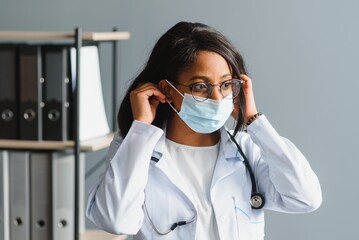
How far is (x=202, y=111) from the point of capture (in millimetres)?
1910

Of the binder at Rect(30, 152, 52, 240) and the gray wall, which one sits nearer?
the binder at Rect(30, 152, 52, 240)

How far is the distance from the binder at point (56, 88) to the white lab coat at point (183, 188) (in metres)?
0.76

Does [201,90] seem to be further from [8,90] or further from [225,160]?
[8,90]

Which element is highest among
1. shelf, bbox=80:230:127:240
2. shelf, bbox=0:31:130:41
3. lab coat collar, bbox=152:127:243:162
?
shelf, bbox=0:31:130:41

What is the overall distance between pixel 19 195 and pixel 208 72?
1.18 m

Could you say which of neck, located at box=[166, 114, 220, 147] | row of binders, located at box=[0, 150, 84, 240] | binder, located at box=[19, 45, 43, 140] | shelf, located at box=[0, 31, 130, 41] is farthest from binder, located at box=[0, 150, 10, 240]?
neck, located at box=[166, 114, 220, 147]

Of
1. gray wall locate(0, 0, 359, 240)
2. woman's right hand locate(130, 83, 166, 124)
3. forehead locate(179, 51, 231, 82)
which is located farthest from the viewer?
gray wall locate(0, 0, 359, 240)

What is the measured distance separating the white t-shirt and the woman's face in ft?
0.46

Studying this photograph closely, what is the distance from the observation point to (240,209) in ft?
6.28

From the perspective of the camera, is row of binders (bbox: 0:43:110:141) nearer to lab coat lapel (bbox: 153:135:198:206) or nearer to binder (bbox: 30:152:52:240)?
binder (bbox: 30:152:52:240)

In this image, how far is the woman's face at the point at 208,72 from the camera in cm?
184

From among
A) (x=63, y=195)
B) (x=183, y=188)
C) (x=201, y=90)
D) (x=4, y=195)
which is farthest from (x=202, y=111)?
(x=4, y=195)

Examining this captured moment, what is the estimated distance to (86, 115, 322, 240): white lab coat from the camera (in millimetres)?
1879

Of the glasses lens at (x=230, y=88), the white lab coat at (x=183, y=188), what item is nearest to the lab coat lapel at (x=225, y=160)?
the white lab coat at (x=183, y=188)
